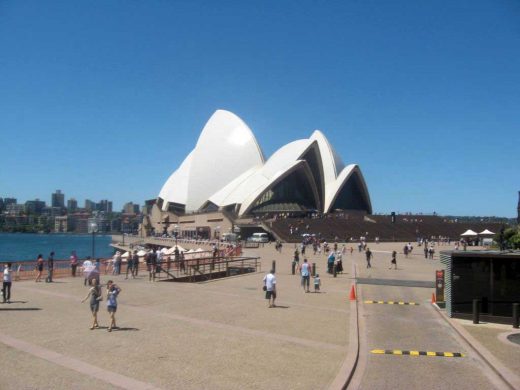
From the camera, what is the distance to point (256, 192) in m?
74.3

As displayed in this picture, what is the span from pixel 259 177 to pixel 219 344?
68.7 m

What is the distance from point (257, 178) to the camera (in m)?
78.4

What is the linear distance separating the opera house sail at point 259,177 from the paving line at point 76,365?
209 ft

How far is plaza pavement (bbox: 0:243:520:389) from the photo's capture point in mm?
7683

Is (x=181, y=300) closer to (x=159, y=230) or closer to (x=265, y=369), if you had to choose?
(x=265, y=369)

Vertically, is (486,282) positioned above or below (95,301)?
above

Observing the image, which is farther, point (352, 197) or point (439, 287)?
point (352, 197)

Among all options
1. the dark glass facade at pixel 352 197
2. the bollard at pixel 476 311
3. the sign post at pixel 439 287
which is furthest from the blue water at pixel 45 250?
the bollard at pixel 476 311

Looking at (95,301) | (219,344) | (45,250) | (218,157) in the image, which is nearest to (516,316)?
(219,344)

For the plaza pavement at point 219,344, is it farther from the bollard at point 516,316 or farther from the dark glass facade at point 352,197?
the dark glass facade at point 352,197

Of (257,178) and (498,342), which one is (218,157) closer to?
(257,178)

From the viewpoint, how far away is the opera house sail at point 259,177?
7569 cm

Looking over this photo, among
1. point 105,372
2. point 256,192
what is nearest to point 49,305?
point 105,372

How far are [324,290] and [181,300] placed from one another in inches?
252
